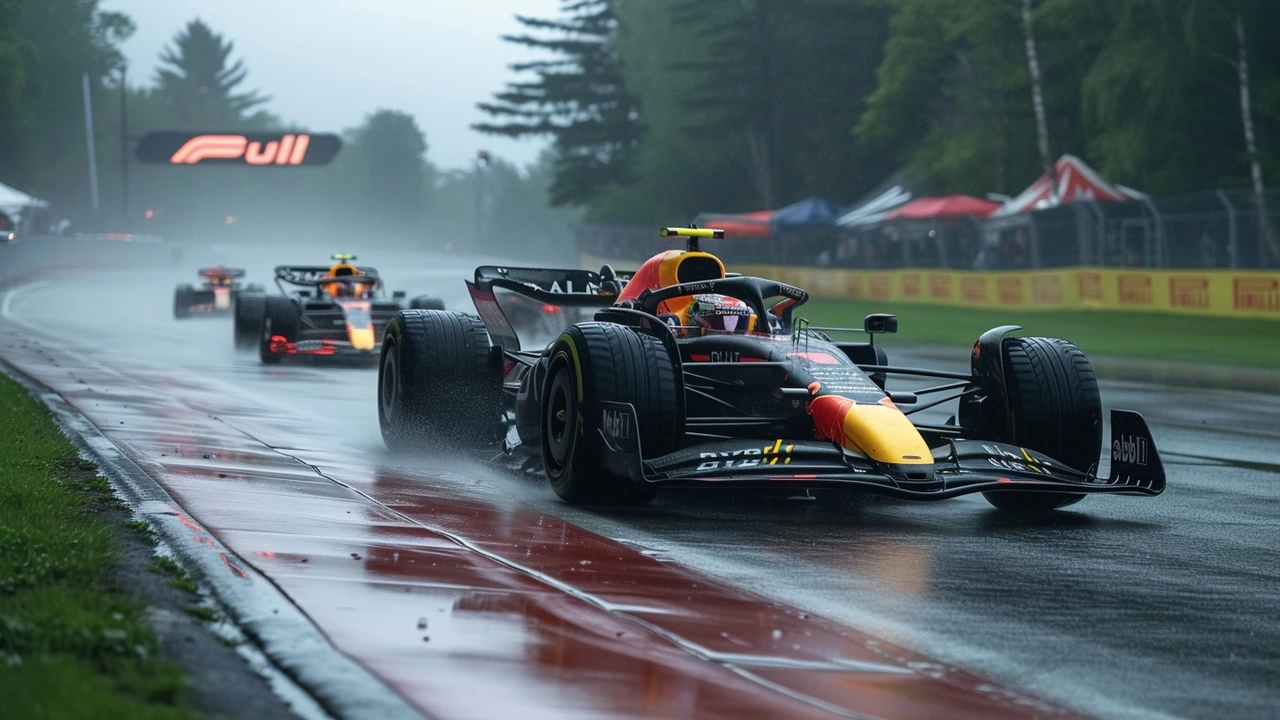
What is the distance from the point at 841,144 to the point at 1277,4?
31793 millimetres

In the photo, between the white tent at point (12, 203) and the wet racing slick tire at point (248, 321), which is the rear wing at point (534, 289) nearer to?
the wet racing slick tire at point (248, 321)

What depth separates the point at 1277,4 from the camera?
128 feet

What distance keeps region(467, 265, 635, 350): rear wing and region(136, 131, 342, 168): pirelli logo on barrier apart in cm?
5882

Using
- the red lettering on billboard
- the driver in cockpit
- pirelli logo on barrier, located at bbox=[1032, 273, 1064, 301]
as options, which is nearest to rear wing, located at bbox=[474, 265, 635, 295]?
the driver in cockpit

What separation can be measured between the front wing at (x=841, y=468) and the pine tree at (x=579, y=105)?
70.7m

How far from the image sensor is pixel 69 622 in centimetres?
466

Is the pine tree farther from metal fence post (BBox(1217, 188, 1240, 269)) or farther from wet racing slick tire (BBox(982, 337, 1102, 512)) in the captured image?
wet racing slick tire (BBox(982, 337, 1102, 512))

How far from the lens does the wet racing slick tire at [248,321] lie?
22938mm

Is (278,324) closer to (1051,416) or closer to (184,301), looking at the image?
(184,301)

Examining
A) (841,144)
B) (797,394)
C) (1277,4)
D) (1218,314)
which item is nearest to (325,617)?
(797,394)

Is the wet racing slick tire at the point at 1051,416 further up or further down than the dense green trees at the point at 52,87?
further down

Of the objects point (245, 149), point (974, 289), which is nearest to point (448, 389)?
point (974, 289)

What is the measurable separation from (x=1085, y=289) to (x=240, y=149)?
4485cm

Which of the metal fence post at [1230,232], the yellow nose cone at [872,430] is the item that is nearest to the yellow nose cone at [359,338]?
the yellow nose cone at [872,430]
